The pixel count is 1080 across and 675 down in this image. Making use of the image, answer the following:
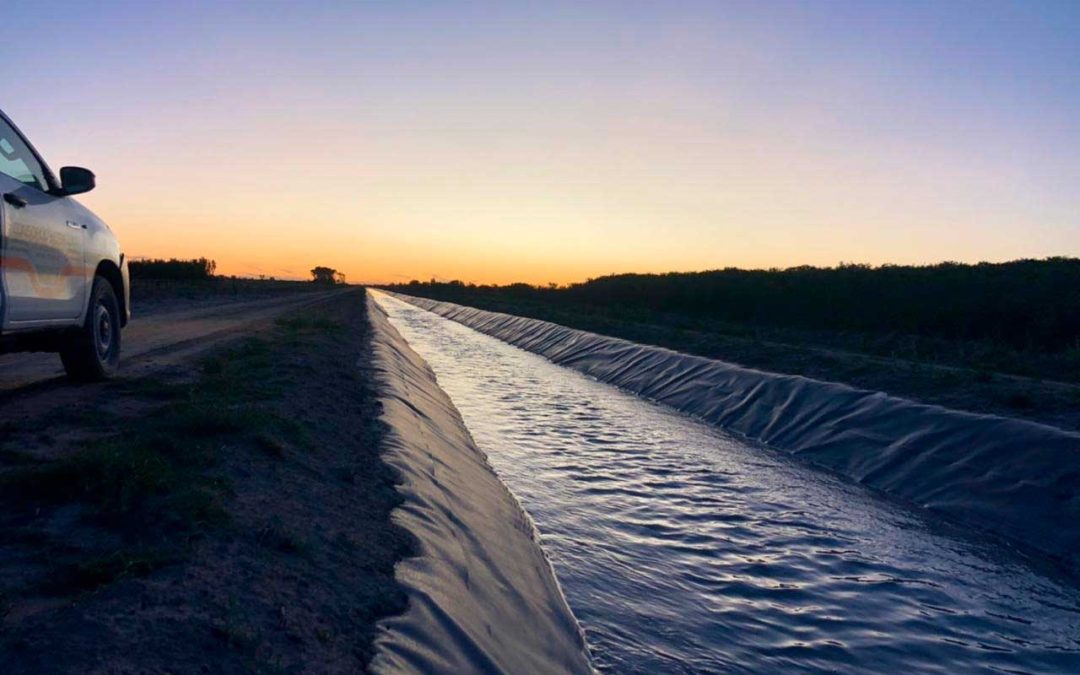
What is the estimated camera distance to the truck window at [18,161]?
6.33 metres

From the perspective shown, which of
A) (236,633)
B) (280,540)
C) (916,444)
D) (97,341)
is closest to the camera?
(236,633)

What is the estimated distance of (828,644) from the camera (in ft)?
17.6

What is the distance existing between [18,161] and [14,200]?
2.66ft

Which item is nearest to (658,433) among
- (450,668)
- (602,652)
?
(602,652)

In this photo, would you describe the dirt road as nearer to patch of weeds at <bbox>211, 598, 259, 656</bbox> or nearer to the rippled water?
the rippled water

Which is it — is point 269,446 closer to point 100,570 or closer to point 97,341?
point 100,570

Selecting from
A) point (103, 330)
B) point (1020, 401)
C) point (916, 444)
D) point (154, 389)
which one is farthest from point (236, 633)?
point (1020, 401)

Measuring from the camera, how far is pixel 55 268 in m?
7.00

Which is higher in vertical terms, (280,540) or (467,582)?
(280,540)

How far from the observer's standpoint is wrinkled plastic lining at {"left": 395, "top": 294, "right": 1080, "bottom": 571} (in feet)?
27.0

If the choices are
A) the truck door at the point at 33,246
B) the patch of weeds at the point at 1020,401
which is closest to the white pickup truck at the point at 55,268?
the truck door at the point at 33,246

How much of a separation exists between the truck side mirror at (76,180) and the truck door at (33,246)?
15 cm

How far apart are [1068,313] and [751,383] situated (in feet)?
53.7

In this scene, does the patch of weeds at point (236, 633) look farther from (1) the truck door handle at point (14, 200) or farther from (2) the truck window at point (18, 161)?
(2) the truck window at point (18, 161)
